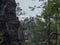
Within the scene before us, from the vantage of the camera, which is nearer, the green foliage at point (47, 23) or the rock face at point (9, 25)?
the green foliage at point (47, 23)

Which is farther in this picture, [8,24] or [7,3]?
[7,3]

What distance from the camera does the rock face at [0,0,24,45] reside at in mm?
11414

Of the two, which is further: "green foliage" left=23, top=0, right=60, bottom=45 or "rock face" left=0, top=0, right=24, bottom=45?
"rock face" left=0, top=0, right=24, bottom=45

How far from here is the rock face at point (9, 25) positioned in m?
11.4

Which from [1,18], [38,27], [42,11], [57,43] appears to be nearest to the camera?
[57,43]

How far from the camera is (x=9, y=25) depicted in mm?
11945

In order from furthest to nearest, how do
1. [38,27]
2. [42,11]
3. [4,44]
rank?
[4,44], [38,27], [42,11]

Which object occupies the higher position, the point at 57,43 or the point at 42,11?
the point at 42,11

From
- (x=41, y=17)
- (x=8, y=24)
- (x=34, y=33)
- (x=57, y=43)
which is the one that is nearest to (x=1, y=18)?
(x=8, y=24)

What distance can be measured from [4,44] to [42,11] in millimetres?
2934

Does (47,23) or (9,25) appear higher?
(47,23)

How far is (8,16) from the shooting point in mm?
12195

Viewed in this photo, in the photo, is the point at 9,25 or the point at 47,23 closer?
the point at 47,23

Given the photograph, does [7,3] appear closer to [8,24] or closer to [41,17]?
[8,24]
